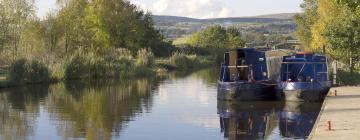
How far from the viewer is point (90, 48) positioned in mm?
65875

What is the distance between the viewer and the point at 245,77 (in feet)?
114

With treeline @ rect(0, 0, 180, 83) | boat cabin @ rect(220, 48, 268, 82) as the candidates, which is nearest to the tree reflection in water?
boat cabin @ rect(220, 48, 268, 82)

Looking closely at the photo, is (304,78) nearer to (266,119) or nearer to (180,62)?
(266,119)

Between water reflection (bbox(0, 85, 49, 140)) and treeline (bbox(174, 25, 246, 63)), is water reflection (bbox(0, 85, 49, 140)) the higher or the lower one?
the lower one

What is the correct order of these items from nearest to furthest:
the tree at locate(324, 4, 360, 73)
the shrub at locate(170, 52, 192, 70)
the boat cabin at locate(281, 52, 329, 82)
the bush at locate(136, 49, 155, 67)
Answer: the boat cabin at locate(281, 52, 329, 82), the tree at locate(324, 4, 360, 73), the bush at locate(136, 49, 155, 67), the shrub at locate(170, 52, 192, 70)

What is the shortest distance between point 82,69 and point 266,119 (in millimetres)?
31690

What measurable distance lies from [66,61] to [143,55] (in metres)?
11.6

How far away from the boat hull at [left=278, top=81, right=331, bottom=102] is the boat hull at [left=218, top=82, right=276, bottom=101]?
140cm

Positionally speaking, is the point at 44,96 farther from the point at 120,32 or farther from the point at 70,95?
the point at 120,32

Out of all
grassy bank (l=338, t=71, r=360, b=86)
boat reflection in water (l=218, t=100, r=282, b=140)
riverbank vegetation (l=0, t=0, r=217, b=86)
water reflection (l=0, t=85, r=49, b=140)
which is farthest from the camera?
riverbank vegetation (l=0, t=0, r=217, b=86)

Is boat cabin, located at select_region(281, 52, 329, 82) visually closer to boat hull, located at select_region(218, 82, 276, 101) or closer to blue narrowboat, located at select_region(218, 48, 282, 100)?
blue narrowboat, located at select_region(218, 48, 282, 100)

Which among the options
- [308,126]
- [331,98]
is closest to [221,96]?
[331,98]

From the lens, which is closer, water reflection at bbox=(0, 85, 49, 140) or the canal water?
the canal water

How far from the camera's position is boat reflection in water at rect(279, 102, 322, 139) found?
2228cm
